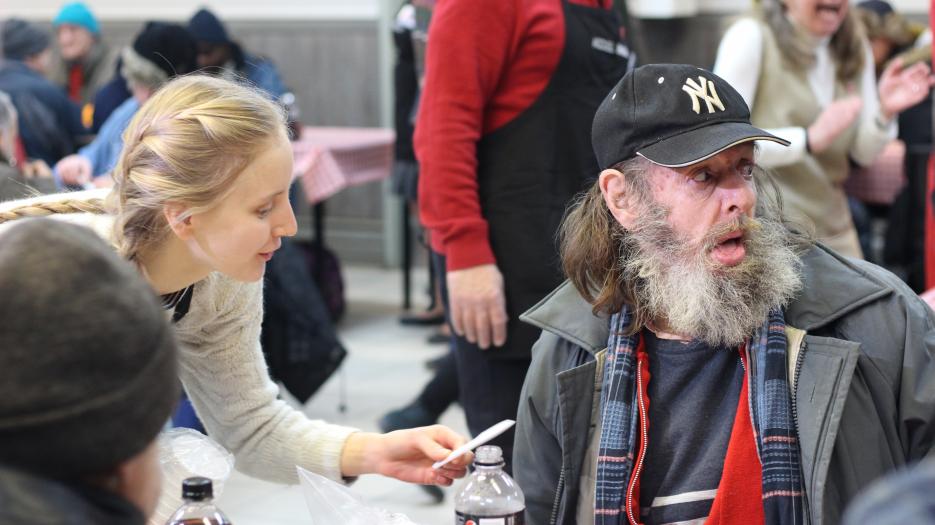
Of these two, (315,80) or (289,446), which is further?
(315,80)

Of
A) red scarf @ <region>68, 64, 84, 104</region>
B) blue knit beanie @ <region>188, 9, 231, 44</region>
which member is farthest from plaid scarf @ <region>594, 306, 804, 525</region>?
red scarf @ <region>68, 64, 84, 104</region>

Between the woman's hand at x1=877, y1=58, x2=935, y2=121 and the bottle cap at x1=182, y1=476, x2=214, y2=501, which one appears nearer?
the bottle cap at x1=182, y1=476, x2=214, y2=501

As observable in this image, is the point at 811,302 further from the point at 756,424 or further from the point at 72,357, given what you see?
the point at 72,357

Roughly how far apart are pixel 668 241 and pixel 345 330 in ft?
15.3

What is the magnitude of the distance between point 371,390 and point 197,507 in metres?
3.80

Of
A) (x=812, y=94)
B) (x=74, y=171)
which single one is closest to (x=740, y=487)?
(x=812, y=94)

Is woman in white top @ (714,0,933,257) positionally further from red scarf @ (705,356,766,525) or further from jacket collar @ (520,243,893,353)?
red scarf @ (705,356,766,525)

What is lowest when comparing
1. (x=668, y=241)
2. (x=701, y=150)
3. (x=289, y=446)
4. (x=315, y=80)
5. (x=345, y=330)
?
(x=345, y=330)

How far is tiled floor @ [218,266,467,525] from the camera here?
398cm

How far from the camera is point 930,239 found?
4.31 m

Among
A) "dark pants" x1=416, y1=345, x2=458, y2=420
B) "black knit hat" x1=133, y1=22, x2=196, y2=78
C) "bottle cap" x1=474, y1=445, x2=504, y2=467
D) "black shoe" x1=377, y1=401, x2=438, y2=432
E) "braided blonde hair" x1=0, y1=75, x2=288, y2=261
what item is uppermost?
"braided blonde hair" x1=0, y1=75, x2=288, y2=261

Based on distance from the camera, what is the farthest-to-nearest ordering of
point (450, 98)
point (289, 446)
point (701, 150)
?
point (450, 98) < point (289, 446) < point (701, 150)

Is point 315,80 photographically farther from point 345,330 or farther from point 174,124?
point 174,124

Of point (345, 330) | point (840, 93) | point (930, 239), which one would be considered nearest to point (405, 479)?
point (840, 93)
